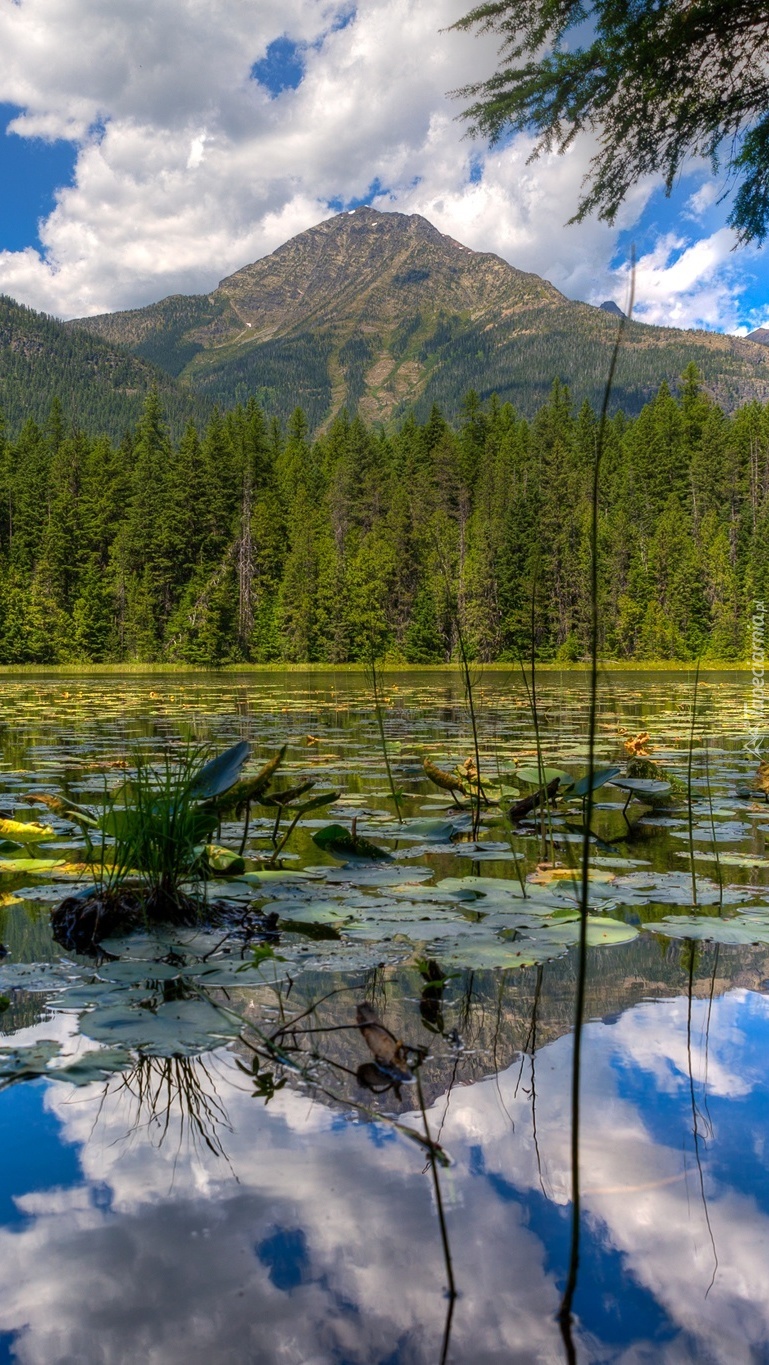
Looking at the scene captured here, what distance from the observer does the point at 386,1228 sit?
115cm

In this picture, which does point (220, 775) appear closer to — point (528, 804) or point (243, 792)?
point (243, 792)

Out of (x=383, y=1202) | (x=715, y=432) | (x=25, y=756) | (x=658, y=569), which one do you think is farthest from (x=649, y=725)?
(x=715, y=432)

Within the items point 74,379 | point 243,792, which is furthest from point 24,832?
point 74,379

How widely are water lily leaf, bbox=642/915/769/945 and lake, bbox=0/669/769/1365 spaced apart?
10 millimetres

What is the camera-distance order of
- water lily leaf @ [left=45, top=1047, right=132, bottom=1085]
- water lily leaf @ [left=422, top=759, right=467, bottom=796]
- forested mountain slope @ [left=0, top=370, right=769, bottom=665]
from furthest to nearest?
1. forested mountain slope @ [left=0, top=370, right=769, bottom=665]
2. water lily leaf @ [left=422, top=759, right=467, bottom=796]
3. water lily leaf @ [left=45, top=1047, right=132, bottom=1085]

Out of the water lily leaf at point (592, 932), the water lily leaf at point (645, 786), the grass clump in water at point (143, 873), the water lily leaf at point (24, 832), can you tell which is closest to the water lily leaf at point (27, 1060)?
the grass clump in water at point (143, 873)

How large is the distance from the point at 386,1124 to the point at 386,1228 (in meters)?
0.28

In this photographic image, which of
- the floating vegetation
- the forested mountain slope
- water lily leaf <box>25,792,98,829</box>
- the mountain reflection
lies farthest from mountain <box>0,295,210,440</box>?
the mountain reflection

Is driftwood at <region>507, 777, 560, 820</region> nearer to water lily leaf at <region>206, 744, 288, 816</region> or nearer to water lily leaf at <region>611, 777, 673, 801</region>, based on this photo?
water lily leaf at <region>611, 777, 673, 801</region>

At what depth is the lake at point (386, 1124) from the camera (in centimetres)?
100

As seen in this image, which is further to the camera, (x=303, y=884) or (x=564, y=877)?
(x=564, y=877)

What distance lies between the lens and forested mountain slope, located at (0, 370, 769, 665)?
149 ft

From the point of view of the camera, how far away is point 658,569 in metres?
48.2

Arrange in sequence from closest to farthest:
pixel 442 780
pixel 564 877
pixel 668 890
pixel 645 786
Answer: pixel 668 890 < pixel 564 877 < pixel 442 780 < pixel 645 786
